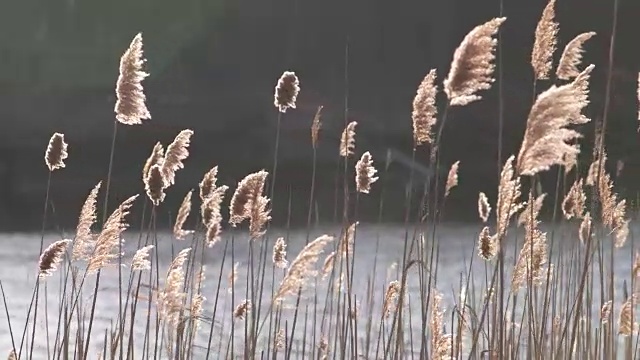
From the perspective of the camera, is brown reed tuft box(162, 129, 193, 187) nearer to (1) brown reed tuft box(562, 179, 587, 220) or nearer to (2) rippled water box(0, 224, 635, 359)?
(1) brown reed tuft box(562, 179, 587, 220)

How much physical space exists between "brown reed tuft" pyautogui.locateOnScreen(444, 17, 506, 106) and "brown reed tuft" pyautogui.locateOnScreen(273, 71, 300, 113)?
1.33 feet

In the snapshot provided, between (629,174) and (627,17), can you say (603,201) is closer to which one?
(629,174)

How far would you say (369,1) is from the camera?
7102 mm

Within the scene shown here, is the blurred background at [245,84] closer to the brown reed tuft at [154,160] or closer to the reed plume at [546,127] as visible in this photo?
the brown reed tuft at [154,160]

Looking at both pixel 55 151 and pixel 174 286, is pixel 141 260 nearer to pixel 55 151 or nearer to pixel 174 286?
pixel 174 286

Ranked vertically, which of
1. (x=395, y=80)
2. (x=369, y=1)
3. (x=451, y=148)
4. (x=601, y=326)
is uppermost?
(x=369, y=1)

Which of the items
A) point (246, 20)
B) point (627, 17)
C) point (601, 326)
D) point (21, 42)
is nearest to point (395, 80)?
point (246, 20)

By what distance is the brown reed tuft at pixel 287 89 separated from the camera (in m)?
1.46

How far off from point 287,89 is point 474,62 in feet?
1.42

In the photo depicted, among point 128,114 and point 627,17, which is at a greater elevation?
point 627,17

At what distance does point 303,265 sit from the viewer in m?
1.25

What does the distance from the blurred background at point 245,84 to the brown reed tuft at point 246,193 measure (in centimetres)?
480

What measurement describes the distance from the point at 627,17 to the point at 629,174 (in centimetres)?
125

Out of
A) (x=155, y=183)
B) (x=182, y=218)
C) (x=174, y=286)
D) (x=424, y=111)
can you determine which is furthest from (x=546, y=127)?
(x=182, y=218)
